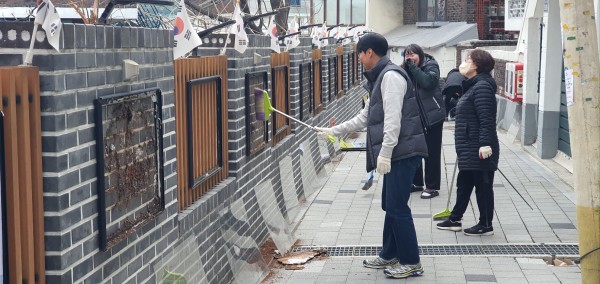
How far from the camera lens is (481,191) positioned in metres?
8.35

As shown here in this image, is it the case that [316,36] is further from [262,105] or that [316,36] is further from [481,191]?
[481,191]

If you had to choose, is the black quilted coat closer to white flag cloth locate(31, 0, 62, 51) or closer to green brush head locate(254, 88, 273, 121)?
green brush head locate(254, 88, 273, 121)

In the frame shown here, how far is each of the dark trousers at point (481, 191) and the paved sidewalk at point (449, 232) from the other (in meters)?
0.24

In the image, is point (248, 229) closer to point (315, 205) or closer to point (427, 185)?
point (315, 205)

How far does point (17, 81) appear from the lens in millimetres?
3600

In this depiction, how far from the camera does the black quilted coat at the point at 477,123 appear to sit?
26.4 feet

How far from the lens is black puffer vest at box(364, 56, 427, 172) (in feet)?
22.5

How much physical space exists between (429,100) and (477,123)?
6.48 feet

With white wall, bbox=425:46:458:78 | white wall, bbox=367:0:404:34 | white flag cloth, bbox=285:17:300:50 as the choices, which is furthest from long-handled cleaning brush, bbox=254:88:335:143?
white wall, bbox=367:0:404:34

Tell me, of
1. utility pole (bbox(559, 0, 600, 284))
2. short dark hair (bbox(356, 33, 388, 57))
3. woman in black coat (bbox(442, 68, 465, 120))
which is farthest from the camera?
woman in black coat (bbox(442, 68, 465, 120))

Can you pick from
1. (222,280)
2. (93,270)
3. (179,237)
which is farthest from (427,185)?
(93,270)

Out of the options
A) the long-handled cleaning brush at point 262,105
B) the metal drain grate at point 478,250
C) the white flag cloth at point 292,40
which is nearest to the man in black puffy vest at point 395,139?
the metal drain grate at point 478,250

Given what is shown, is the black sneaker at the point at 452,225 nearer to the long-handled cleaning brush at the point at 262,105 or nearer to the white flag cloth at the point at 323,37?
the long-handled cleaning brush at the point at 262,105

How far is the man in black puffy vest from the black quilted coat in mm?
1289
